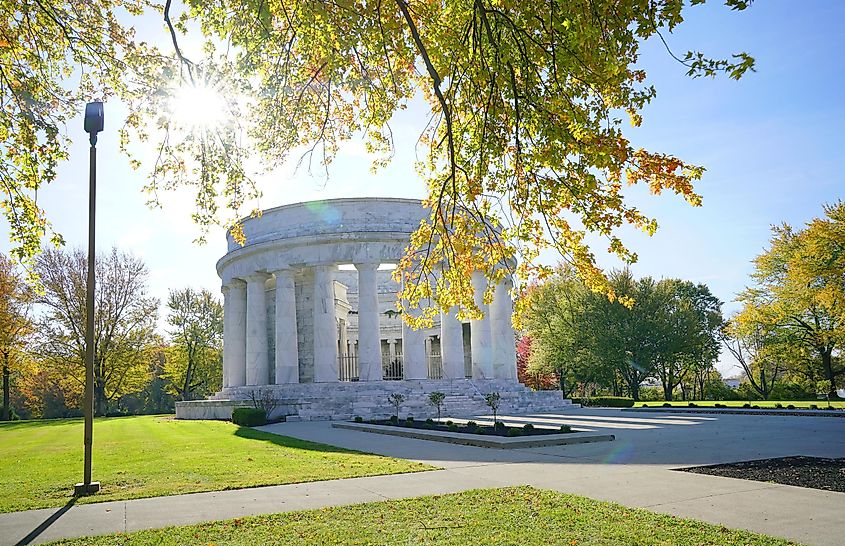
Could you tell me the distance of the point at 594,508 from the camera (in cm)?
878

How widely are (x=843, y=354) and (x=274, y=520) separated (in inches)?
2102

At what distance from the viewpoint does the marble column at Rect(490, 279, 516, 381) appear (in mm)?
41281

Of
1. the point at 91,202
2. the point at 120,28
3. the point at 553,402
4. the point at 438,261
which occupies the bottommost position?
the point at 553,402

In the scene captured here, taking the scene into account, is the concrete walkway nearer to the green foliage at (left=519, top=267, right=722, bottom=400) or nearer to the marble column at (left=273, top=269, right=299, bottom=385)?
the marble column at (left=273, top=269, right=299, bottom=385)

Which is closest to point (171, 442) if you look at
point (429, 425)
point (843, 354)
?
point (429, 425)

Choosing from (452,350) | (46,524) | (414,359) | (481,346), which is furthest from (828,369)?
(46,524)

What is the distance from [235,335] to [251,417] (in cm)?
1491

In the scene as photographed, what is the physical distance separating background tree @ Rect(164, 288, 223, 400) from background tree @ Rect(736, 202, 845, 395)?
168 feet

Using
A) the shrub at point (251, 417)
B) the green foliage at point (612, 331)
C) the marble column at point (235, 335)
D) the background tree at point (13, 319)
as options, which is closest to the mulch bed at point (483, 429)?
the shrub at point (251, 417)

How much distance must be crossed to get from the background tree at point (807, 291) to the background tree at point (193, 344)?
51.1 metres

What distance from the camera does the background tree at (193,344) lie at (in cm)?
6712

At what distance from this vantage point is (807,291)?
37.4m

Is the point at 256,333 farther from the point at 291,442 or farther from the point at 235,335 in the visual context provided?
the point at 291,442

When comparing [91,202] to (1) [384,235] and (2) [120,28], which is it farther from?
(1) [384,235]
